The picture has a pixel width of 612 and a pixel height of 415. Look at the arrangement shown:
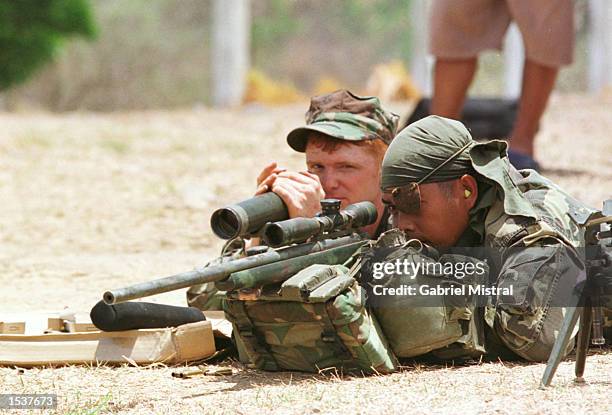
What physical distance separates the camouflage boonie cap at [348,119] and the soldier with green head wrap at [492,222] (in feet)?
1.93

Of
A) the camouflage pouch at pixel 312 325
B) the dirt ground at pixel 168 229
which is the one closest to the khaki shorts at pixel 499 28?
the dirt ground at pixel 168 229

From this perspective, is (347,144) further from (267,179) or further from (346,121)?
(267,179)

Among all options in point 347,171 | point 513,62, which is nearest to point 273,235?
point 347,171

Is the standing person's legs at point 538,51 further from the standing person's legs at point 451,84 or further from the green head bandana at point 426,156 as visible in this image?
the green head bandana at point 426,156

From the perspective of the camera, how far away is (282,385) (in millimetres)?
3818

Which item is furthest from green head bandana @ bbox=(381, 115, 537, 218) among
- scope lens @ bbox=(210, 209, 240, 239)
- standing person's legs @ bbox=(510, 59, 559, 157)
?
standing person's legs @ bbox=(510, 59, 559, 157)

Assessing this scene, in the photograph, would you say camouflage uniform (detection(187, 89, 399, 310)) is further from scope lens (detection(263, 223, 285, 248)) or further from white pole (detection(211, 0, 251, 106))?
white pole (detection(211, 0, 251, 106))

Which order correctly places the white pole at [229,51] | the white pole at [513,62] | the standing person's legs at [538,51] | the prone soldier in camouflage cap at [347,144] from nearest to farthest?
the prone soldier in camouflage cap at [347,144] < the standing person's legs at [538,51] < the white pole at [229,51] < the white pole at [513,62]

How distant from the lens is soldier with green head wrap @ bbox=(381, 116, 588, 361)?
387cm

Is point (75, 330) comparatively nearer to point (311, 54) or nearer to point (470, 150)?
point (470, 150)

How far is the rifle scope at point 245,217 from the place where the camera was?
377 cm

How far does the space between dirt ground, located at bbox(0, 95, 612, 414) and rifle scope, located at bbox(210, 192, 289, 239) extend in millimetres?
493

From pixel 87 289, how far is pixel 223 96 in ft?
34.8

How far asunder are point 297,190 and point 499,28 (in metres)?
4.68
